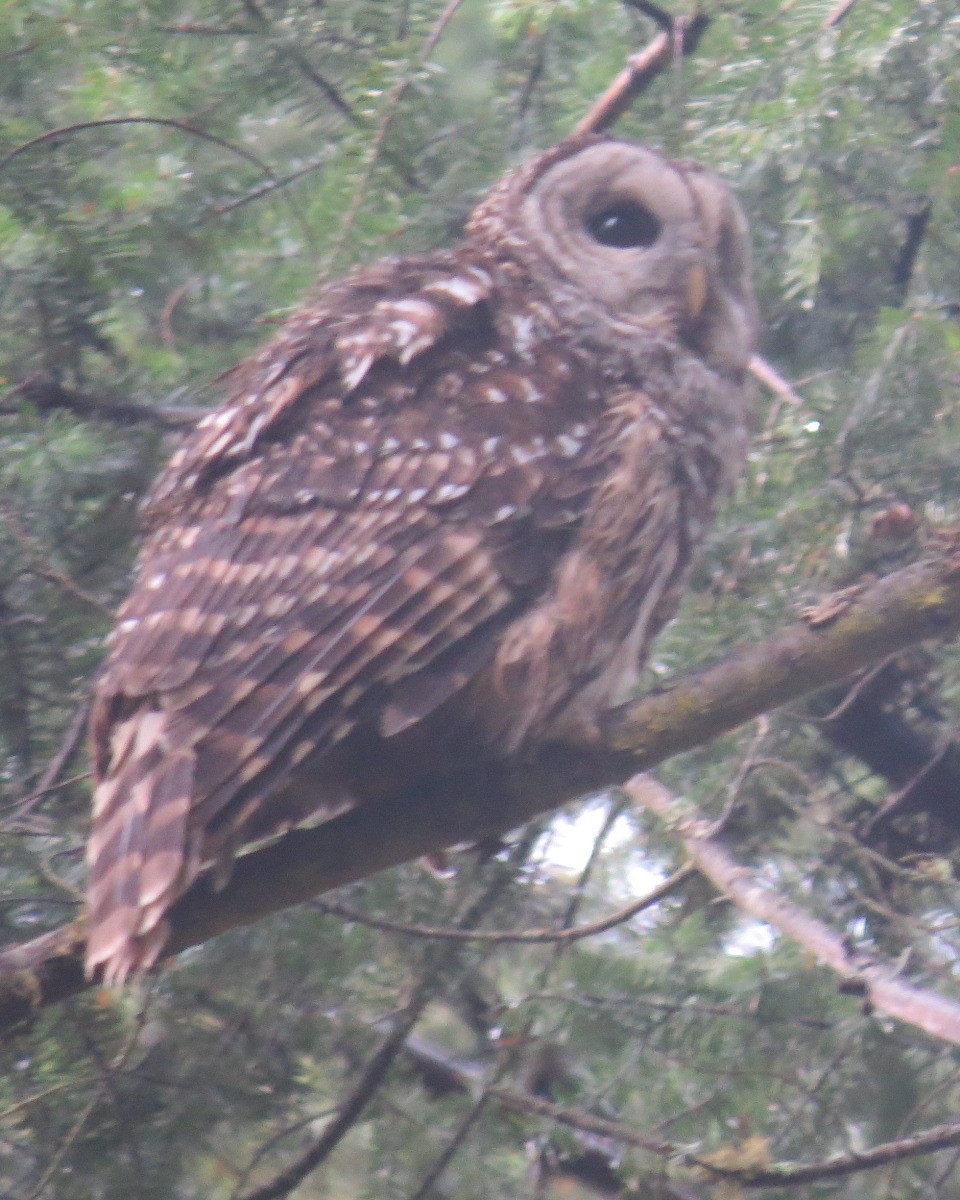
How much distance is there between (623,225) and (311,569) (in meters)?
1.27

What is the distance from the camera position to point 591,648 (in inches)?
102

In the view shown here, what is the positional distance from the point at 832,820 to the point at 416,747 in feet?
3.81

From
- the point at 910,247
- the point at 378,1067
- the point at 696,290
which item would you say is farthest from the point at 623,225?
the point at 378,1067

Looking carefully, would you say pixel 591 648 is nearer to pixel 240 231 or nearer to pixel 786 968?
pixel 786 968

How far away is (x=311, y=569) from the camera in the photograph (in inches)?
93.4

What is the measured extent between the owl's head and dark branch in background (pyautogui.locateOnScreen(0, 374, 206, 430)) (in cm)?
71

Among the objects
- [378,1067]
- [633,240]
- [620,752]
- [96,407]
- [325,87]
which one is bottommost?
[378,1067]

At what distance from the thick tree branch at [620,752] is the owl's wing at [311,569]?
9 cm

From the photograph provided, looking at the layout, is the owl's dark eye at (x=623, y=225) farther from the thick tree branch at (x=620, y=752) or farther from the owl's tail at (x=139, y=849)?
the owl's tail at (x=139, y=849)

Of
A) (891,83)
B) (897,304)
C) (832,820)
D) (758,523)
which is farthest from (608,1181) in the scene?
(891,83)

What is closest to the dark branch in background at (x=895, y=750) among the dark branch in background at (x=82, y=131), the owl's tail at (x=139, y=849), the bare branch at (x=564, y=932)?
the bare branch at (x=564, y=932)

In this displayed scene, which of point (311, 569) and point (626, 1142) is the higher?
point (311, 569)

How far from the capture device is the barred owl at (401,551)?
221cm

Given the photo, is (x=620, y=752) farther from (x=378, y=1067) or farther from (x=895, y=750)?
(x=895, y=750)
